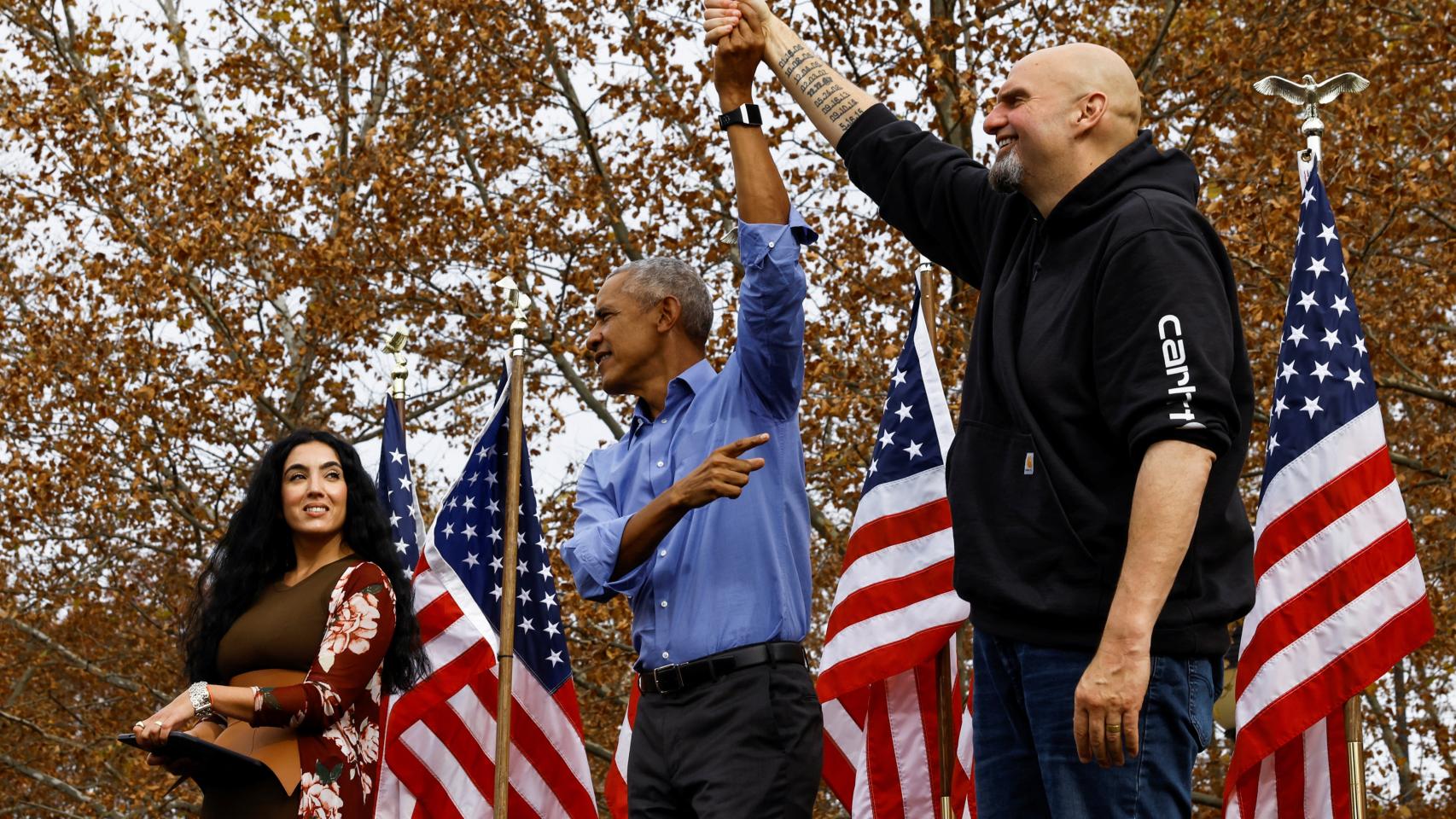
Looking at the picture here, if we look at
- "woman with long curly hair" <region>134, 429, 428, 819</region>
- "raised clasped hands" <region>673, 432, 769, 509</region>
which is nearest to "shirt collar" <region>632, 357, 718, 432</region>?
"raised clasped hands" <region>673, 432, 769, 509</region>

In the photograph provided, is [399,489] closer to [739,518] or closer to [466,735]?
[466,735]

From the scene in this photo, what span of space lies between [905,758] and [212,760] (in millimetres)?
2444

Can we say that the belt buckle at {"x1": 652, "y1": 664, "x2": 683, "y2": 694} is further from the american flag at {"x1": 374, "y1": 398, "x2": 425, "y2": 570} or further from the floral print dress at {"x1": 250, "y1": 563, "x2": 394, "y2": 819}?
the american flag at {"x1": 374, "y1": 398, "x2": 425, "y2": 570}

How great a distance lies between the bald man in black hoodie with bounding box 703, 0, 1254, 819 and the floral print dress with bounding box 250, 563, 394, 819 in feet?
7.61

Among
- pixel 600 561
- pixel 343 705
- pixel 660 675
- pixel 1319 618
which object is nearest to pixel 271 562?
pixel 343 705

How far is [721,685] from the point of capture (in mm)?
3988

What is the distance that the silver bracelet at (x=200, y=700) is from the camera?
14.9 ft

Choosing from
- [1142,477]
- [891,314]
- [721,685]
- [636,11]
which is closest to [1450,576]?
[891,314]

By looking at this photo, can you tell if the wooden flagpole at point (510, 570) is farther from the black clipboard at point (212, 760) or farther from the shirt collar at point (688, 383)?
the shirt collar at point (688, 383)

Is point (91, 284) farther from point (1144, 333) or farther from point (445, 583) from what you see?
point (1144, 333)

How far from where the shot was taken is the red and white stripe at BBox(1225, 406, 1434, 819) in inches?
207

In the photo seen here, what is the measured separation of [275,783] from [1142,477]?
2960 millimetres

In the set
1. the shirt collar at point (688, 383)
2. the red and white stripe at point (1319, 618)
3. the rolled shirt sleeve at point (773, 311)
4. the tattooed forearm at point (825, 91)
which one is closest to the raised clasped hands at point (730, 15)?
the tattooed forearm at point (825, 91)

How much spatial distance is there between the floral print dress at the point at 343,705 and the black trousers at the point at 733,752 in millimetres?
1117
